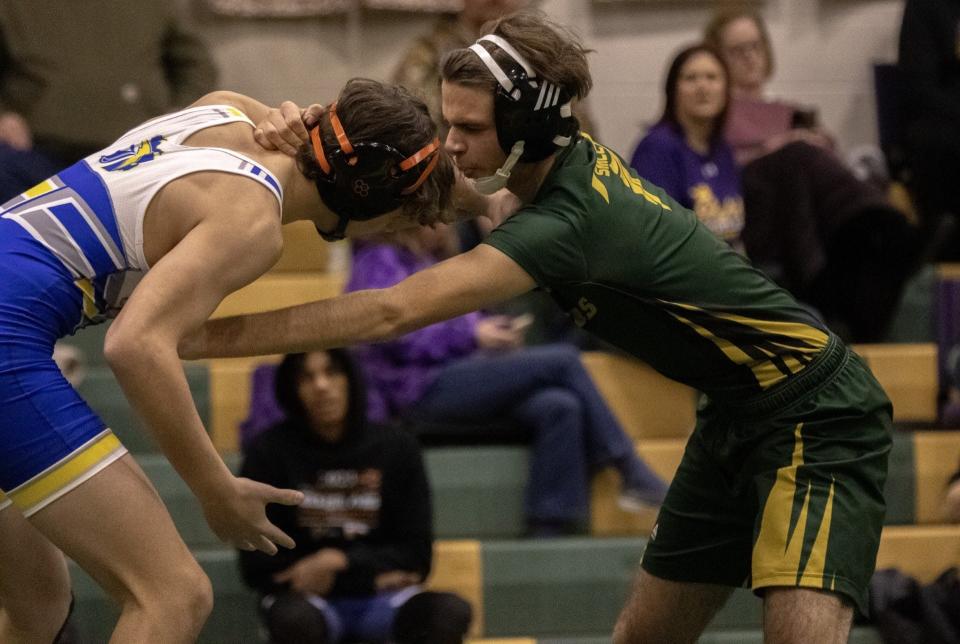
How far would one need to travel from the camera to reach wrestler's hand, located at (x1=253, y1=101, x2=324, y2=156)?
299cm

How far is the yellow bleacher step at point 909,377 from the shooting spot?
5.81 m

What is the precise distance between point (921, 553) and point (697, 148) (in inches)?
67.7

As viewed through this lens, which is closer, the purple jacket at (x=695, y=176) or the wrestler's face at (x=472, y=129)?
the wrestler's face at (x=472, y=129)

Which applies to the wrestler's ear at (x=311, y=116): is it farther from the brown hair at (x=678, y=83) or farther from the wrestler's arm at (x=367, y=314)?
the brown hair at (x=678, y=83)

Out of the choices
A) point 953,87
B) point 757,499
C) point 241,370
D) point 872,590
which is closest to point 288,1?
point 241,370

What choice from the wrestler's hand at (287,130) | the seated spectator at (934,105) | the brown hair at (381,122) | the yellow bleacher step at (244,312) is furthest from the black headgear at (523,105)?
the seated spectator at (934,105)

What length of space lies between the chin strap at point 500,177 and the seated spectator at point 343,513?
5.51 ft

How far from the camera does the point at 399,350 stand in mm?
5191

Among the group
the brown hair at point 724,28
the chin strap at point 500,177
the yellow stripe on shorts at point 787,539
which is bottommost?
the yellow stripe on shorts at point 787,539

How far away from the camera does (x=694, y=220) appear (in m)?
3.23

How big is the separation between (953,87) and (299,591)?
3833mm

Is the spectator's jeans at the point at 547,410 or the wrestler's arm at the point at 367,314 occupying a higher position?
the wrestler's arm at the point at 367,314

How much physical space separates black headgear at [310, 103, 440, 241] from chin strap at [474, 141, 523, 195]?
12 cm

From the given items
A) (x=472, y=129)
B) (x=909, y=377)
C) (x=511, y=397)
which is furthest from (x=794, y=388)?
(x=909, y=377)
